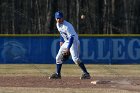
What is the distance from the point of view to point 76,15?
47.9 meters

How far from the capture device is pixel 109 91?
10750mm

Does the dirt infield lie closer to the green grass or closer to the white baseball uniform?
the white baseball uniform

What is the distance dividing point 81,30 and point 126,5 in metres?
6.43

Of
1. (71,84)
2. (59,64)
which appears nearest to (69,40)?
(59,64)

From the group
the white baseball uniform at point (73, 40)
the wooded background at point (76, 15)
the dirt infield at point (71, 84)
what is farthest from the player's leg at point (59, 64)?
the wooded background at point (76, 15)

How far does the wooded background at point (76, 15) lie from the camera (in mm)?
46406

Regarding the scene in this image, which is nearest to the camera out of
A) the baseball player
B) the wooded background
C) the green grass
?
the baseball player

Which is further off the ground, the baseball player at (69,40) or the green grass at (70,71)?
the baseball player at (69,40)

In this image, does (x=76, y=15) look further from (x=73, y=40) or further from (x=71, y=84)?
(x=71, y=84)

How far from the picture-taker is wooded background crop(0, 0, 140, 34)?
46406mm

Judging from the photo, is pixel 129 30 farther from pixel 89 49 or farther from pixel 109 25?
pixel 89 49

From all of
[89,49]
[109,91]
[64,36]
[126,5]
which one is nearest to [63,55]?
[64,36]

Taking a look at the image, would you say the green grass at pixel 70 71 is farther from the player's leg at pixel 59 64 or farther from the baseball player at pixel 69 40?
the baseball player at pixel 69 40

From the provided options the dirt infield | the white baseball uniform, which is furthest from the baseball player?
the dirt infield
